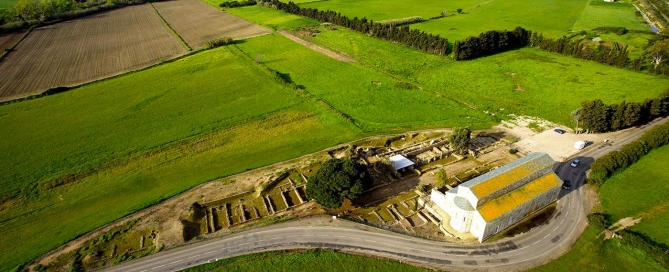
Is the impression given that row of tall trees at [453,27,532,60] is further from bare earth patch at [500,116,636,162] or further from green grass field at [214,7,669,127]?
bare earth patch at [500,116,636,162]

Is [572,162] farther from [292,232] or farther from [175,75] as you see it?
[175,75]

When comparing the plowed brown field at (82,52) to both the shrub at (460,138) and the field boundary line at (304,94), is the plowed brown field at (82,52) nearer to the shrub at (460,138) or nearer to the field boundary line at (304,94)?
the field boundary line at (304,94)

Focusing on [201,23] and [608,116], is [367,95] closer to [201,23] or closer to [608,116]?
[608,116]

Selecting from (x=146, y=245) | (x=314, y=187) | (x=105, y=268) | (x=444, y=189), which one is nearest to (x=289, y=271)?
(x=314, y=187)

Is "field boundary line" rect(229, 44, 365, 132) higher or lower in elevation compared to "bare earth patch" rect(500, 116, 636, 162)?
higher

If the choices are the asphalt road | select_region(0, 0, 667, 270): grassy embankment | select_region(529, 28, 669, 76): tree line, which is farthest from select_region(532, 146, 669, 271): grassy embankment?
select_region(529, 28, 669, 76): tree line

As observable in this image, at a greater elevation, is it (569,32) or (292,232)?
(569,32)
